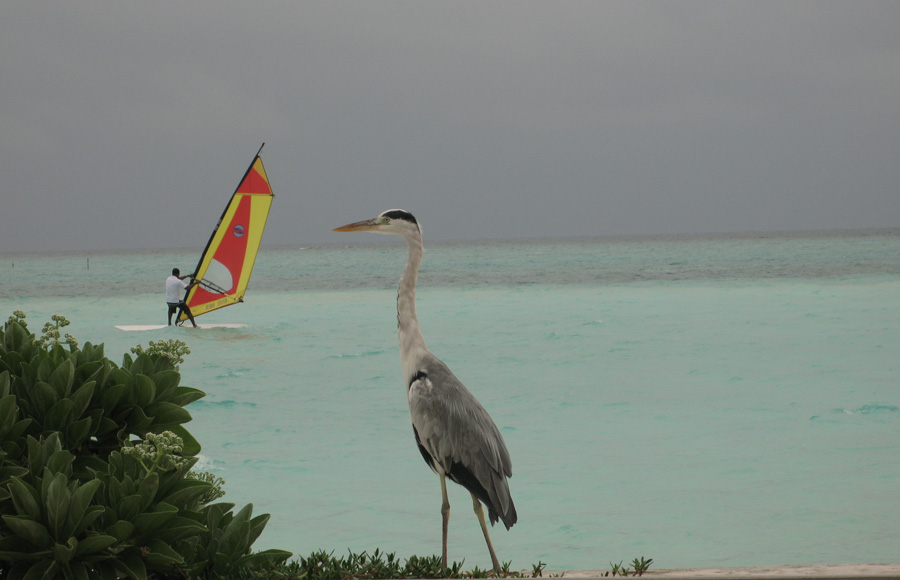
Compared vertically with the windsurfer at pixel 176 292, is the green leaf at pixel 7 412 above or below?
above

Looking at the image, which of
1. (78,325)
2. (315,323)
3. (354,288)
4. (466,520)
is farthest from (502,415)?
(354,288)

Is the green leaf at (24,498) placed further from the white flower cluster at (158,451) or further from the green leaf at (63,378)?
the green leaf at (63,378)

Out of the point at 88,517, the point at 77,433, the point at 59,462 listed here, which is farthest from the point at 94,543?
the point at 77,433

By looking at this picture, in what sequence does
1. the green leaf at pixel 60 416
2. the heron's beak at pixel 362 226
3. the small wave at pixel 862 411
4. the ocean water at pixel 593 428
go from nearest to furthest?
the green leaf at pixel 60 416 < the heron's beak at pixel 362 226 < the ocean water at pixel 593 428 < the small wave at pixel 862 411

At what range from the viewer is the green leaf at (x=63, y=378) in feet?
8.80

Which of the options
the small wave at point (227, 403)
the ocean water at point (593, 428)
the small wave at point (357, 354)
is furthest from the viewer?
the small wave at point (357, 354)

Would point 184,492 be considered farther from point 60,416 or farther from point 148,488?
point 60,416

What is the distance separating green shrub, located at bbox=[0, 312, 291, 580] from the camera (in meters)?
2.32

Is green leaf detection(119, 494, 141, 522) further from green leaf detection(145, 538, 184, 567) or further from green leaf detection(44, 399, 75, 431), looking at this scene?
green leaf detection(44, 399, 75, 431)

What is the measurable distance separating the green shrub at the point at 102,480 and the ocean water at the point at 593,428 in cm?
316

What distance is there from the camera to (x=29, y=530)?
2.31 metres

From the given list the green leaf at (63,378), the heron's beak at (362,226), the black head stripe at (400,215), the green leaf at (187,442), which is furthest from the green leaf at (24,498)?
the black head stripe at (400,215)

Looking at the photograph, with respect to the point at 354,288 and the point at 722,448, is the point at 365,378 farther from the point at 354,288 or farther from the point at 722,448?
the point at 354,288

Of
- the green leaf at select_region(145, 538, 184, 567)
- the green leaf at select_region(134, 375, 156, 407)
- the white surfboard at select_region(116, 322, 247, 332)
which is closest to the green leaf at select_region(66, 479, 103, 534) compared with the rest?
the green leaf at select_region(145, 538, 184, 567)
